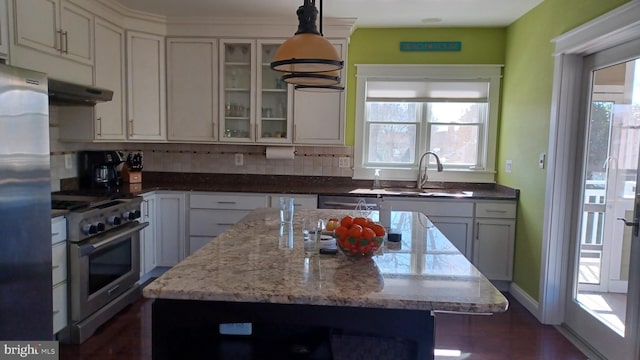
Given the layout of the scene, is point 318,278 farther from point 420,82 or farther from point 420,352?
point 420,82

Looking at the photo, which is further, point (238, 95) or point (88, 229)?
point (238, 95)

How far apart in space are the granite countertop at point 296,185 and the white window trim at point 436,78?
8cm

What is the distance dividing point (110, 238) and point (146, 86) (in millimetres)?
1624

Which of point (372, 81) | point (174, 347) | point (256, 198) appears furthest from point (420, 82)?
point (174, 347)

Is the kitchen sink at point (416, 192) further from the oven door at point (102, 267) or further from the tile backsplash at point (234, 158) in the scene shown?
the oven door at point (102, 267)

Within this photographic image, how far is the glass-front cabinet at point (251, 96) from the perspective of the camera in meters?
4.00

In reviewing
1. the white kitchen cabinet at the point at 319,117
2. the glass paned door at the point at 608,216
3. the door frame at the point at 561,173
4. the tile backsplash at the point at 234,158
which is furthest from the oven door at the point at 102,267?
the glass paned door at the point at 608,216

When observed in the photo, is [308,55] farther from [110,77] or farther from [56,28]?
[110,77]

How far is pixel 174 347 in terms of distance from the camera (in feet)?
4.47

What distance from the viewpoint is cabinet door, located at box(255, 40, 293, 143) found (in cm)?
401

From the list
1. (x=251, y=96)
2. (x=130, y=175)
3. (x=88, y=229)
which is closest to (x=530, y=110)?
(x=251, y=96)

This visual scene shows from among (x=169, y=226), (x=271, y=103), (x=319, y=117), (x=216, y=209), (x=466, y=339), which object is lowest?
(x=466, y=339)

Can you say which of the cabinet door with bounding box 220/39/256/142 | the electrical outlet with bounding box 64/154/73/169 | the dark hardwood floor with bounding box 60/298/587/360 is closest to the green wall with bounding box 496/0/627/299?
the dark hardwood floor with bounding box 60/298/587/360

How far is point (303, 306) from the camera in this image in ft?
4.33
